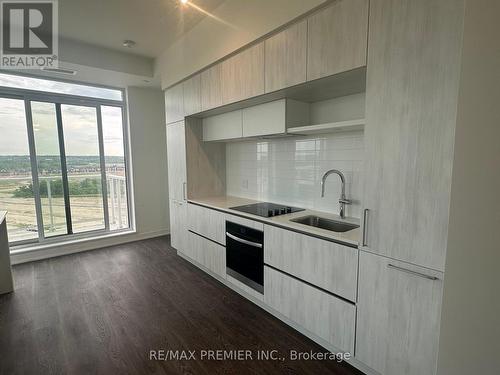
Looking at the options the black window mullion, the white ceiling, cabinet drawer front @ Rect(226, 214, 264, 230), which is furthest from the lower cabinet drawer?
the white ceiling

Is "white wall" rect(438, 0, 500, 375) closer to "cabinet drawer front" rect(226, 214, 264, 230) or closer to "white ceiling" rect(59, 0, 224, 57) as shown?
"cabinet drawer front" rect(226, 214, 264, 230)

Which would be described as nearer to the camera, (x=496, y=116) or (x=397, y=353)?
(x=496, y=116)

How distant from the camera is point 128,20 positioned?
9.25 feet

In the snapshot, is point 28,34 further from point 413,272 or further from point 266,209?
point 413,272

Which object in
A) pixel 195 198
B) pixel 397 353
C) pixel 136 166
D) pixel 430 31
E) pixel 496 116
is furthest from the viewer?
pixel 136 166

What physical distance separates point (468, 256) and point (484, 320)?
241 mm

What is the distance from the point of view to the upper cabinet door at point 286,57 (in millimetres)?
1878


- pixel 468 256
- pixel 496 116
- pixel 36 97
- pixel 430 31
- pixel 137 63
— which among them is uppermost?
pixel 137 63

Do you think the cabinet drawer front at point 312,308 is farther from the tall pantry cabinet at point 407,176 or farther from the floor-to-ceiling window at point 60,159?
the floor-to-ceiling window at point 60,159

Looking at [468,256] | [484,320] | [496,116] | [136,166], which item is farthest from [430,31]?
[136,166]

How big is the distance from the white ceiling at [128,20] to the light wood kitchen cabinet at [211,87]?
579 mm

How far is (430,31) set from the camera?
4.13 feet

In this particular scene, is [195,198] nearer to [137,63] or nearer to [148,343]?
[148,343]

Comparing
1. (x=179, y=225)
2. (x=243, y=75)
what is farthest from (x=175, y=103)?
(x=179, y=225)
